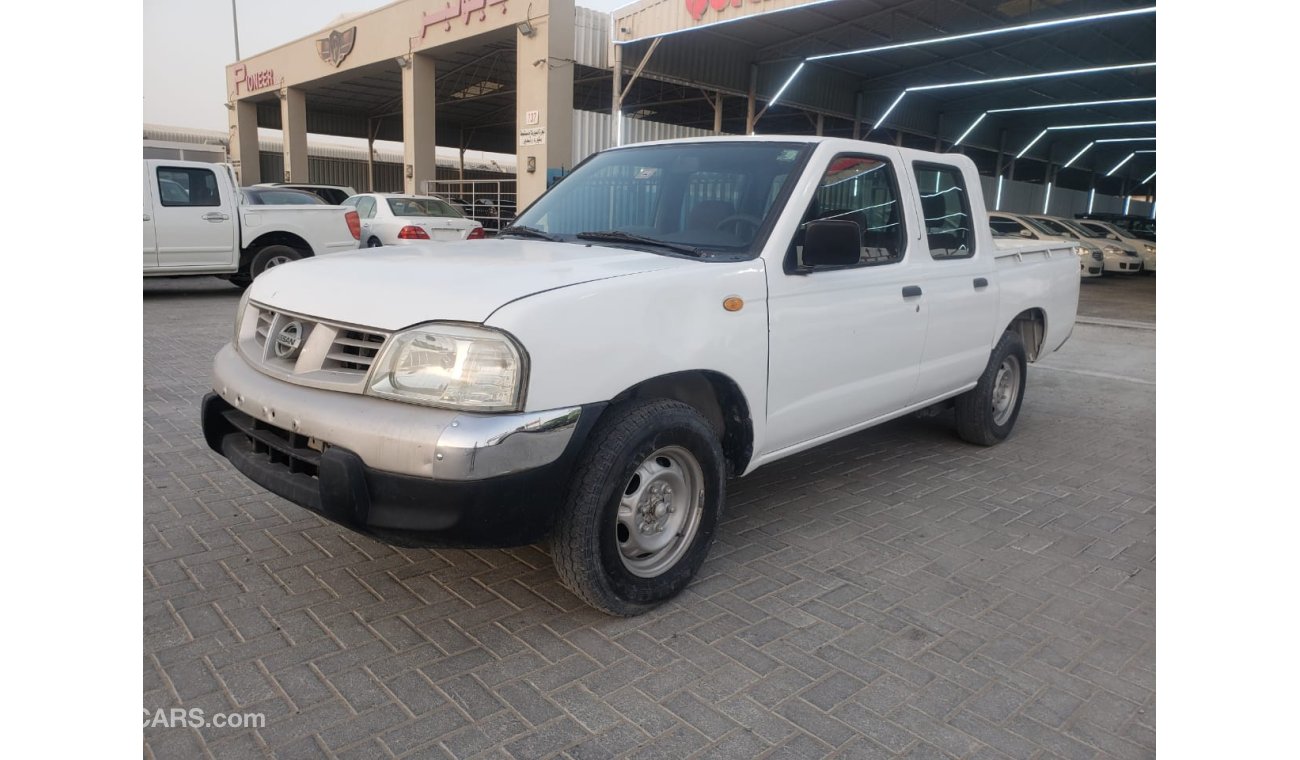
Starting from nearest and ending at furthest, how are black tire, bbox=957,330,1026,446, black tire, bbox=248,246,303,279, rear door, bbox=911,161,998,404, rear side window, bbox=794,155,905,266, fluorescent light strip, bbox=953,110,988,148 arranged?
1. rear side window, bbox=794,155,905,266
2. rear door, bbox=911,161,998,404
3. black tire, bbox=957,330,1026,446
4. black tire, bbox=248,246,303,279
5. fluorescent light strip, bbox=953,110,988,148

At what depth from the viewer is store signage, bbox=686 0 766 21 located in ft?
53.5

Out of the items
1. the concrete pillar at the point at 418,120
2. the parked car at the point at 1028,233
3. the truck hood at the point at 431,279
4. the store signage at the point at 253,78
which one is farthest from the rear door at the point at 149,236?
the store signage at the point at 253,78

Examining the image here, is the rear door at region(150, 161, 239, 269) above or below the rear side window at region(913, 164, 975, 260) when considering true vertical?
above

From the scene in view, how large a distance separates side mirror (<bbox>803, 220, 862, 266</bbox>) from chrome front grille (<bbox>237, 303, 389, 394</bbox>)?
177 cm

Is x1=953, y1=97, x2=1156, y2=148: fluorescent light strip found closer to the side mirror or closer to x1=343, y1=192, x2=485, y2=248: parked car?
x1=343, y1=192, x2=485, y2=248: parked car

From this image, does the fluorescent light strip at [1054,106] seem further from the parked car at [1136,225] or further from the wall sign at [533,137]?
the wall sign at [533,137]

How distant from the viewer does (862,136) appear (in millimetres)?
29328

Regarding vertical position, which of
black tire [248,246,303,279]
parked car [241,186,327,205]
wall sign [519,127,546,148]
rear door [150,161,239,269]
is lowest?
black tire [248,246,303,279]

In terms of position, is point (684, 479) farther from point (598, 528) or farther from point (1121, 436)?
point (1121, 436)

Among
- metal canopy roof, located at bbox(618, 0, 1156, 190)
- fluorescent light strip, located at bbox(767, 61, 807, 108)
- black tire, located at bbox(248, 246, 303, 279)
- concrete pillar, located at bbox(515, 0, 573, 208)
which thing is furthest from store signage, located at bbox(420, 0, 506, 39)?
black tire, located at bbox(248, 246, 303, 279)

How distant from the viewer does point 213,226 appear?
11930mm

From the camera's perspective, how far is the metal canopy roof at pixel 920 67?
18609 millimetres

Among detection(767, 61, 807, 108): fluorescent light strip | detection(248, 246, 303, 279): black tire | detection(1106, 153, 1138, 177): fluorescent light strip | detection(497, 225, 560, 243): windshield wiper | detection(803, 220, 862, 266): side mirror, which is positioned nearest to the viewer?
detection(803, 220, 862, 266): side mirror

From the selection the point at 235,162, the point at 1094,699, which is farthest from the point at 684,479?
the point at 235,162
